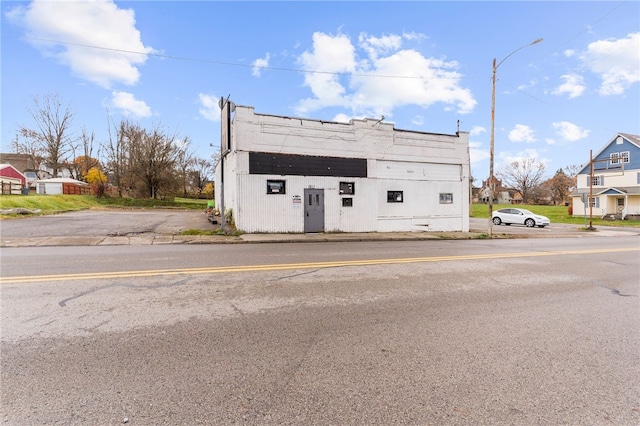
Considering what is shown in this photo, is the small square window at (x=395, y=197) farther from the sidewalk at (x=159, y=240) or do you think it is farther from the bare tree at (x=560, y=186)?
the bare tree at (x=560, y=186)

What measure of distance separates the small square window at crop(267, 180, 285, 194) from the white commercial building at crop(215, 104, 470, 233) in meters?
0.05

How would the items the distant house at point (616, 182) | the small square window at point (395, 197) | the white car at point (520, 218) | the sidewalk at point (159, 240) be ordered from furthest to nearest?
the distant house at point (616, 182), the white car at point (520, 218), the small square window at point (395, 197), the sidewalk at point (159, 240)

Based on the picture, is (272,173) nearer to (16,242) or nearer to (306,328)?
(16,242)

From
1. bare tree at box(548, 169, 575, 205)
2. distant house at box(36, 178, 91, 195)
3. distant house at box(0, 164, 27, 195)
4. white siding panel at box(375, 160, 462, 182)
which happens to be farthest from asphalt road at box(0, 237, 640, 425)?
bare tree at box(548, 169, 575, 205)

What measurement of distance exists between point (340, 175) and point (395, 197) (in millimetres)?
3847

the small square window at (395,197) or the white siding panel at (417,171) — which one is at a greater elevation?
the white siding panel at (417,171)

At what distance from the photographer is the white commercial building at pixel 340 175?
1571 cm

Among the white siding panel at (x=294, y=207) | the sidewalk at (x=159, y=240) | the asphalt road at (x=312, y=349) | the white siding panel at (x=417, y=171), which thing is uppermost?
the white siding panel at (x=417, y=171)

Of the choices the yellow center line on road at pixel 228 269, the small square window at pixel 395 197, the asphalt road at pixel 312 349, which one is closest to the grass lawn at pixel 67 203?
the yellow center line on road at pixel 228 269

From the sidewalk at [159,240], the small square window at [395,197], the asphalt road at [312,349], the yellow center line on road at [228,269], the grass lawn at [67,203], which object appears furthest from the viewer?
the grass lawn at [67,203]

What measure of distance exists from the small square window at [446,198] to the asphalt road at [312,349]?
45.1 feet

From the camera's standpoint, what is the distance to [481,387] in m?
2.80

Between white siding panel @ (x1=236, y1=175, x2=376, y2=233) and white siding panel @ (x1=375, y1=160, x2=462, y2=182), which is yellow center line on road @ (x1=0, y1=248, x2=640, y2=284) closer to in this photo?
white siding panel @ (x1=236, y1=175, x2=376, y2=233)

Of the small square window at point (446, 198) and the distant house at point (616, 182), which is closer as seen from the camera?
the small square window at point (446, 198)
